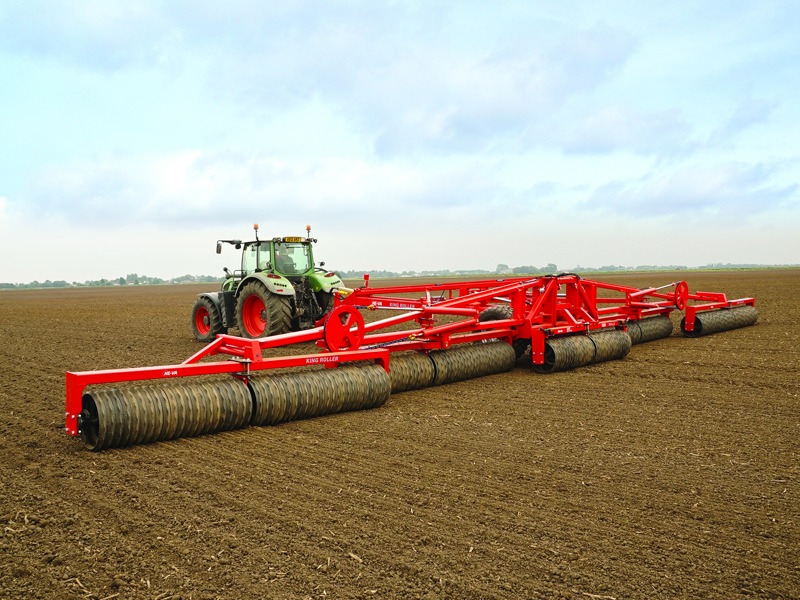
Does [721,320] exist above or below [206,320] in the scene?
below

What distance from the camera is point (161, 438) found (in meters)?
5.57

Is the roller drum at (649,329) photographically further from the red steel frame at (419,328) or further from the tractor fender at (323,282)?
the tractor fender at (323,282)

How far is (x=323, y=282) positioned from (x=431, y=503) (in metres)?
8.21

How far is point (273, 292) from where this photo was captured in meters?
11.0

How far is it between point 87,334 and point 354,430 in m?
11.4

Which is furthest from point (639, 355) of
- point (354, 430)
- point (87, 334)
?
point (87, 334)

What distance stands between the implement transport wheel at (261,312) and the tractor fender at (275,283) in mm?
97

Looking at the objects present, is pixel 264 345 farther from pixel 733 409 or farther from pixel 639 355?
pixel 639 355

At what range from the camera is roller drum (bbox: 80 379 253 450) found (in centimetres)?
529

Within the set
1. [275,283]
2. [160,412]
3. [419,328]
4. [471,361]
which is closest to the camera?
[160,412]

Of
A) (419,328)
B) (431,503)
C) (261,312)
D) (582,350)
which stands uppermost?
(261,312)

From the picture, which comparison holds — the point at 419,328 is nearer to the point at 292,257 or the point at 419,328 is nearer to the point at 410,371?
the point at 410,371

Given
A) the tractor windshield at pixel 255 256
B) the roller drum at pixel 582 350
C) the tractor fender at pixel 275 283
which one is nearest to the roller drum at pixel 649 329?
the roller drum at pixel 582 350

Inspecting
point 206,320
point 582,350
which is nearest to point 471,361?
point 582,350
